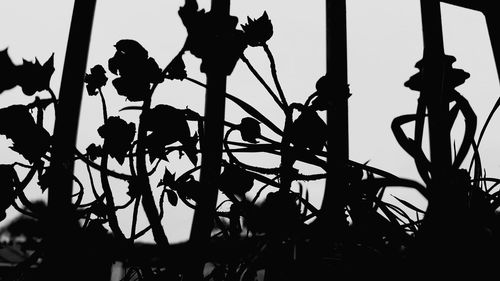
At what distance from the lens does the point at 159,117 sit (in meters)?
0.47

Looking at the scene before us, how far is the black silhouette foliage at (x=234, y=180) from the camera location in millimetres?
488

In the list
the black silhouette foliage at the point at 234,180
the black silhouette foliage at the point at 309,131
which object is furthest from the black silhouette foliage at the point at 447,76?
Result: the black silhouette foliage at the point at 234,180

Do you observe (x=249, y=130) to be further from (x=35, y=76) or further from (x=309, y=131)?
(x=35, y=76)

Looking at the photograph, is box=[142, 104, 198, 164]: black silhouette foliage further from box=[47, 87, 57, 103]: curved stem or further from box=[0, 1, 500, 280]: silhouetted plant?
box=[47, 87, 57, 103]: curved stem

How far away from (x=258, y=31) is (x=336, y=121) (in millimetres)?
164

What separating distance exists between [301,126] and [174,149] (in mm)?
173

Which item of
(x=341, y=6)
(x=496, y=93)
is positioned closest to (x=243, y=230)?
(x=341, y=6)

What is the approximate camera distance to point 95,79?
531 mm

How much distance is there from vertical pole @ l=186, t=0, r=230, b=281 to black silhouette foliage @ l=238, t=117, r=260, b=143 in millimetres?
38

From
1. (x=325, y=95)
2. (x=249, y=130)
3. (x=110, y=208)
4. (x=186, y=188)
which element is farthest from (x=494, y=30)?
(x=110, y=208)

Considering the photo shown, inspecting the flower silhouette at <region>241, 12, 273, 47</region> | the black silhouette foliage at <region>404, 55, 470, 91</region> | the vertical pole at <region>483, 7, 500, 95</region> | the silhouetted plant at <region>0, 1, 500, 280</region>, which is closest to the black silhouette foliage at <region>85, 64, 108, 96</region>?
the silhouetted plant at <region>0, 1, 500, 280</region>

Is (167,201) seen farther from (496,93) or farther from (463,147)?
(496,93)

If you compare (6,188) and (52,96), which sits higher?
(52,96)

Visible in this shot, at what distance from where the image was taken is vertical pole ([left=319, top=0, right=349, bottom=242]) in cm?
38
